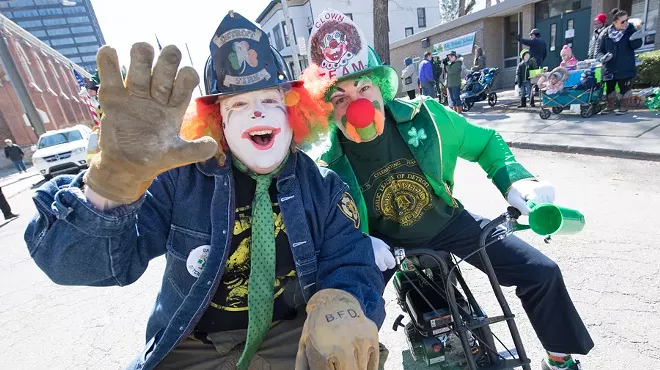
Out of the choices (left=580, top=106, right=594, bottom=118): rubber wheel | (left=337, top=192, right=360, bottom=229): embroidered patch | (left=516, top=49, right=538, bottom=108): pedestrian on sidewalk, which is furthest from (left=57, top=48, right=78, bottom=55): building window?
(left=337, top=192, right=360, bottom=229): embroidered patch

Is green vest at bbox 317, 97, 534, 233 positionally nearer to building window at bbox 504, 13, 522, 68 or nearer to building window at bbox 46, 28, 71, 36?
building window at bbox 504, 13, 522, 68

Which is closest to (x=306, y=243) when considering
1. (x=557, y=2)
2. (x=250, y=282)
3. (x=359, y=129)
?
(x=250, y=282)

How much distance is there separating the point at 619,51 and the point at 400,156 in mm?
6274

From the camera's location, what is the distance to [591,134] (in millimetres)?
5398

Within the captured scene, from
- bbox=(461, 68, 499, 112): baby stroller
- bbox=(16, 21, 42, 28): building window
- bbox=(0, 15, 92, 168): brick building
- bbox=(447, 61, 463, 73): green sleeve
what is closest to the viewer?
bbox=(447, 61, 463, 73): green sleeve

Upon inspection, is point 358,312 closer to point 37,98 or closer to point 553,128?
point 553,128

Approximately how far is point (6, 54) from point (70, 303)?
44.4 ft

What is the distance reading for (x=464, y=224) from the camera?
186 cm

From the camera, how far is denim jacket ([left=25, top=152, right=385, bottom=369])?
1233 millimetres

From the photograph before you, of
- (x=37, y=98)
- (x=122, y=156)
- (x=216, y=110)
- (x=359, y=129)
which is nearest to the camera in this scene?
(x=122, y=156)

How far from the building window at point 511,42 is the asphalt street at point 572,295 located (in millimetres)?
10804

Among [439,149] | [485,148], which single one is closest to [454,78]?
[485,148]

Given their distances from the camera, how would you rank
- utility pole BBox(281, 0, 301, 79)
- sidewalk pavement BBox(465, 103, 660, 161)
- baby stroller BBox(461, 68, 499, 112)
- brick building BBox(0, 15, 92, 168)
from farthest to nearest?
1. brick building BBox(0, 15, 92, 168)
2. utility pole BBox(281, 0, 301, 79)
3. baby stroller BBox(461, 68, 499, 112)
4. sidewalk pavement BBox(465, 103, 660, 161)

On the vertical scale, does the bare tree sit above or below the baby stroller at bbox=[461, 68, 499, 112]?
above
